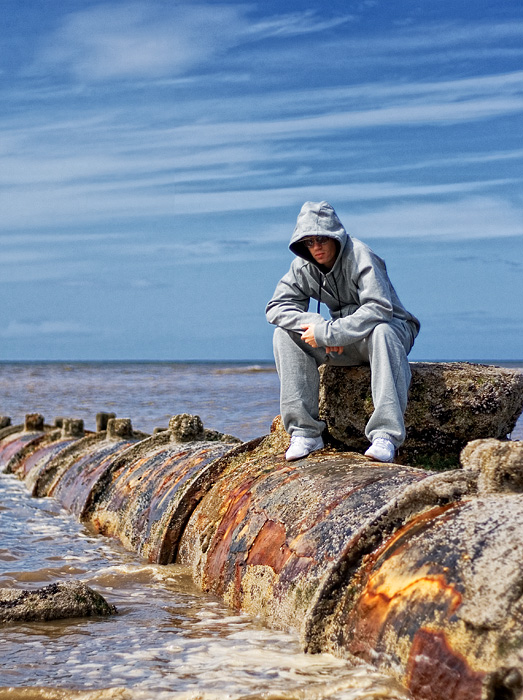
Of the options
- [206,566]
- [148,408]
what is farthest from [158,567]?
[148,408]

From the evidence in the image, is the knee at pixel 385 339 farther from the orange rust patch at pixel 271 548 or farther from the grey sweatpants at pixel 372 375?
the orange rust patch at pixel 271 548

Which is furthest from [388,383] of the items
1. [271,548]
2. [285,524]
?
[271,548]

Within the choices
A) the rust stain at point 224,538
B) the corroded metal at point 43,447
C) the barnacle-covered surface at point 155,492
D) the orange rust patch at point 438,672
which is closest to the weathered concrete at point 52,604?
the rust stain at point 224,538

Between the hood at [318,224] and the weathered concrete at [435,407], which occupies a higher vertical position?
the hood at [318,224]

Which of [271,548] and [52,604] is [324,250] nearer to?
[271,548]

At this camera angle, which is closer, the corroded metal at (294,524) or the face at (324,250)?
the corroded metal at (294,524)

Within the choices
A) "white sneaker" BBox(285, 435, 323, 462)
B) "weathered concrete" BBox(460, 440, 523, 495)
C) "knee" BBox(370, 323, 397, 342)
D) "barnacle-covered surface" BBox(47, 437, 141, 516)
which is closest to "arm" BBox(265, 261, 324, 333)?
"knee" BBox(370, 323, 397, 342)

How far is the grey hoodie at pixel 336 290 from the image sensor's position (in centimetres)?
454

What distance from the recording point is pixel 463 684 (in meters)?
2.44

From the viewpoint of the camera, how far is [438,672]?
2.55 m

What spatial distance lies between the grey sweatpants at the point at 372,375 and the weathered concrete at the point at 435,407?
117mm

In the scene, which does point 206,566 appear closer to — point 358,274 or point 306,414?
point 306,414

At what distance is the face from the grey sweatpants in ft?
1.55

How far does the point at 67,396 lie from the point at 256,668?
22401 mm
